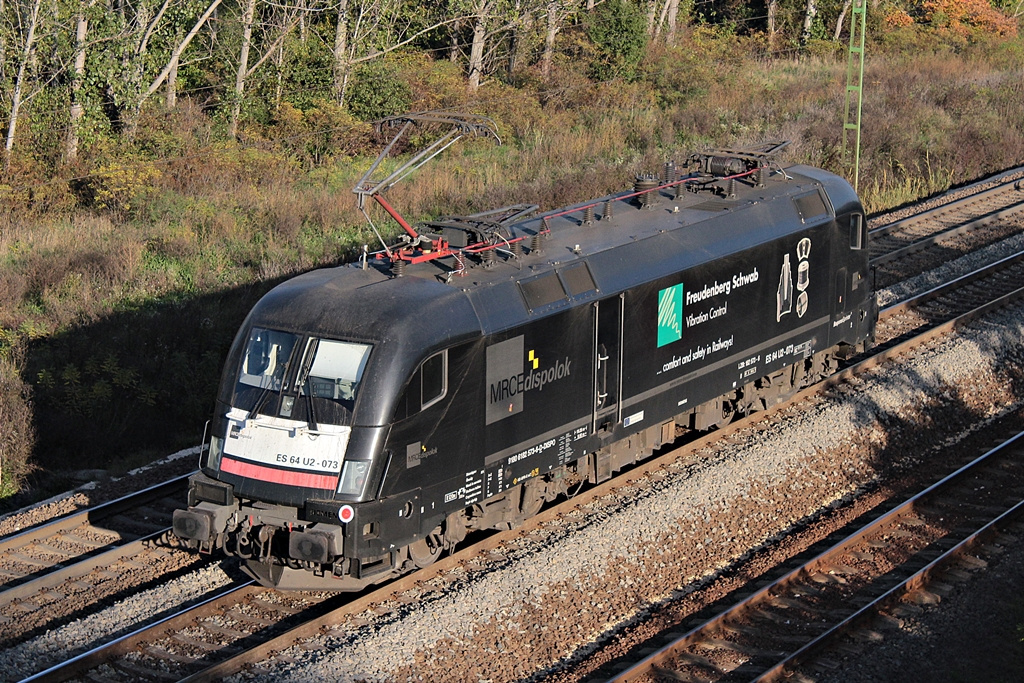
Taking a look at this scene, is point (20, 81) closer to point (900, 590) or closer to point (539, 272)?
point (539, 272)

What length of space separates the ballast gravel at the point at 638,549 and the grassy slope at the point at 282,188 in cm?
627

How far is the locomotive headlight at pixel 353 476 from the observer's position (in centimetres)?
1081

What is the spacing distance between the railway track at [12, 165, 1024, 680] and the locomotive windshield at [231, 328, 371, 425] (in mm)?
1947

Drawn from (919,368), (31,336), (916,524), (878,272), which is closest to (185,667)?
(916,524)

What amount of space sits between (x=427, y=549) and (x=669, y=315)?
4042 mm

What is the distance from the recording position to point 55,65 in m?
25.9

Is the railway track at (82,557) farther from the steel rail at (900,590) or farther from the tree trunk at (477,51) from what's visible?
the tree trunk at (477,51)

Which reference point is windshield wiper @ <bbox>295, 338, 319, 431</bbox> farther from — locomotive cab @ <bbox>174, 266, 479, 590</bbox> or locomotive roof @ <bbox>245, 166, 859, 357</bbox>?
locomotive roof @ <bbox>245, 166, 859, 357</bbox>

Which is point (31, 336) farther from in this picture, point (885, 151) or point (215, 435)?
point (885, 151)

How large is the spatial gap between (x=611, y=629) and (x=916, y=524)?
171 inches

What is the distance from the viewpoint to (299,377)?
11227mm

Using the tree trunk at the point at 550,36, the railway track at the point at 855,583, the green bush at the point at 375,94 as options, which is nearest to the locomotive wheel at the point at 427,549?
the railway track at the point at 855,583

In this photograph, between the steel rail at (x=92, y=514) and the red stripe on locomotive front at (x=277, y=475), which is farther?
the steel rail at (x=92, y=514)

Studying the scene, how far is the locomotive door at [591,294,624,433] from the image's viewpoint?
520 inches
